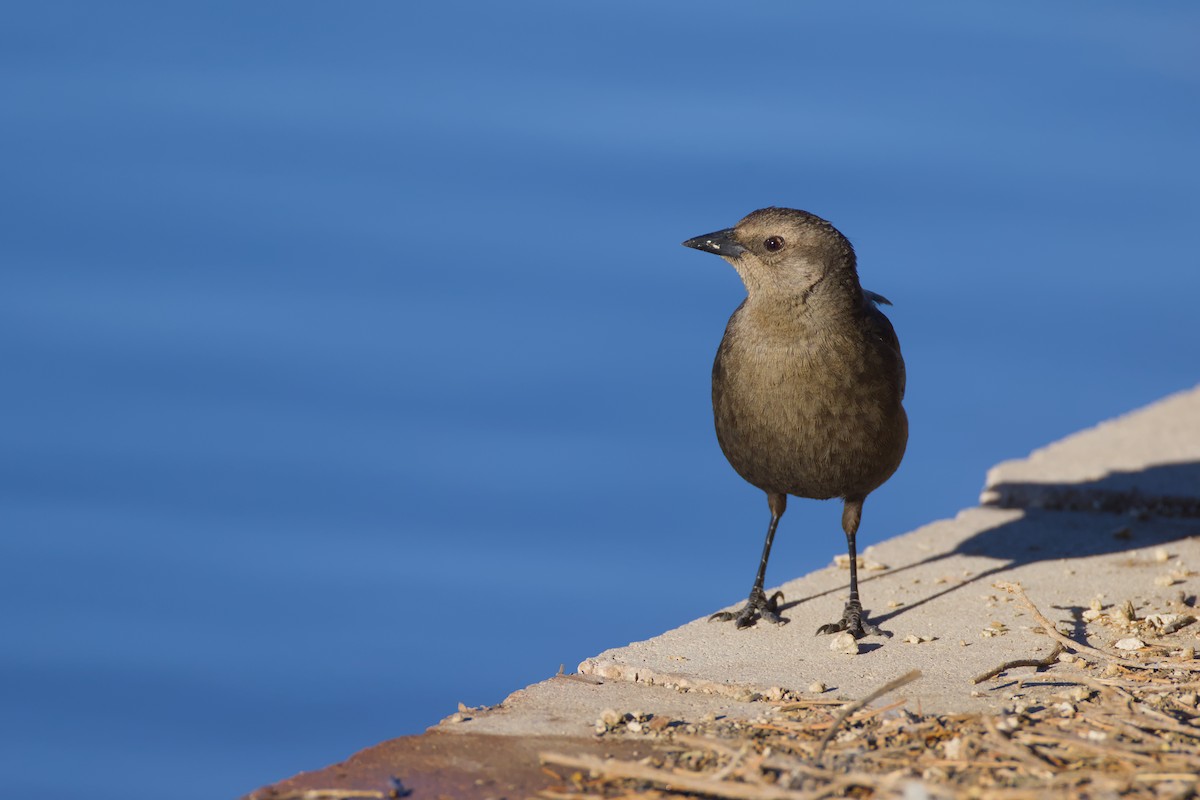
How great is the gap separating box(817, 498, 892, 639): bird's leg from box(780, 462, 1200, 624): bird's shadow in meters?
0.45

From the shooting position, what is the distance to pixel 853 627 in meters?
5.86

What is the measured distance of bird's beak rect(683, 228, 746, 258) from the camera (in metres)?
5.93

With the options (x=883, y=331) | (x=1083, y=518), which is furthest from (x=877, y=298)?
(x=1083, y=518)

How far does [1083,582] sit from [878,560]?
974mm

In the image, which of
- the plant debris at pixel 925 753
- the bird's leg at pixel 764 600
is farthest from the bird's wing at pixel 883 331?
the plant debris at pixel 925 753

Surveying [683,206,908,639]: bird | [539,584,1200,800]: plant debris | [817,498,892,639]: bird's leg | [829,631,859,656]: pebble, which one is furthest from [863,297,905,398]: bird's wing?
[539,584,1200,800]: plant debris

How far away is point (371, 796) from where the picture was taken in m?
3.88

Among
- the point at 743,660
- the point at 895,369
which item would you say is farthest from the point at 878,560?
the point at 743,660

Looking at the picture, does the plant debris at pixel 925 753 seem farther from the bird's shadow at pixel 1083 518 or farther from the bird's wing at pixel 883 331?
the bird's shadow at pixel 1083 518

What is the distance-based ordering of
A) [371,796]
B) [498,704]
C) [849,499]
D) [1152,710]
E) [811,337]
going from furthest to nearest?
[849,499]
[811,337]
[498,704]
[1152,710]
[371,796]

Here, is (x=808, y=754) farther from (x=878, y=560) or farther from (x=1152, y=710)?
(x=878, y=560)

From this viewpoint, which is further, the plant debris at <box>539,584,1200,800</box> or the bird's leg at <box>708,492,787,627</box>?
the bird's leg at <box>708,492,787,627</box>

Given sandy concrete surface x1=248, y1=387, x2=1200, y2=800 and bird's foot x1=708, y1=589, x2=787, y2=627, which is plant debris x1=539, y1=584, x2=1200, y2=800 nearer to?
sandy concrete surface x1=248, y1=387, x2=1200, y2=800

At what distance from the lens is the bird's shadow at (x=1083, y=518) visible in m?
7.10
